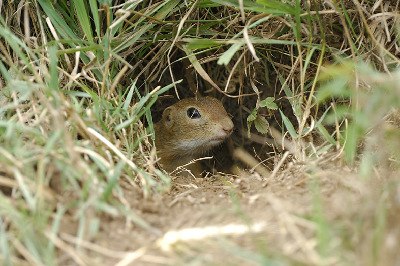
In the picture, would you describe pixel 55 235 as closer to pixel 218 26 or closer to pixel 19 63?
pixel 19 63

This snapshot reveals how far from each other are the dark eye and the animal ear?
200 mm

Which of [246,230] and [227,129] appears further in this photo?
[227,129]

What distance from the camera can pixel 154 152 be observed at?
3.16 m

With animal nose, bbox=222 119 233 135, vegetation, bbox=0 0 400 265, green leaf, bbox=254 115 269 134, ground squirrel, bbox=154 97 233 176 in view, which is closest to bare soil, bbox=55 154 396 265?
vegetation, bbox=0 0 400 265

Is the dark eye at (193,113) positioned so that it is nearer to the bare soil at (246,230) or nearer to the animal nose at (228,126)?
the animal nose at (228,126)

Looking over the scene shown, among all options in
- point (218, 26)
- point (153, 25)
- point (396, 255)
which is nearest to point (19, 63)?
point (153, 25)

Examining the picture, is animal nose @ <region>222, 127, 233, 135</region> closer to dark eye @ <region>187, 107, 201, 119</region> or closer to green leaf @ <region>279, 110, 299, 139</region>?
dark eye @ <region>187, 107, 201, 119</region>

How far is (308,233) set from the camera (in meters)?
2.14

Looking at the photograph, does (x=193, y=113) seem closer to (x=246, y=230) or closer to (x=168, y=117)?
(x=168, y=117)

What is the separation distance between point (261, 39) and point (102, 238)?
1.83 m

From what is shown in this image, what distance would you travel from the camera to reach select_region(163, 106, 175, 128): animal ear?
18.1 ft

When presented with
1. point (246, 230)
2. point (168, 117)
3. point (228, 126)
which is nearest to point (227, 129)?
point (228, 126)

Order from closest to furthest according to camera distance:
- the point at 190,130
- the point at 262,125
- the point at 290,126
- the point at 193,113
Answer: the point at 290,126, the point at 262,125, the point at 193,113, the point at 190,130

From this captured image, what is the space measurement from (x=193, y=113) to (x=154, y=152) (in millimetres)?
2156
